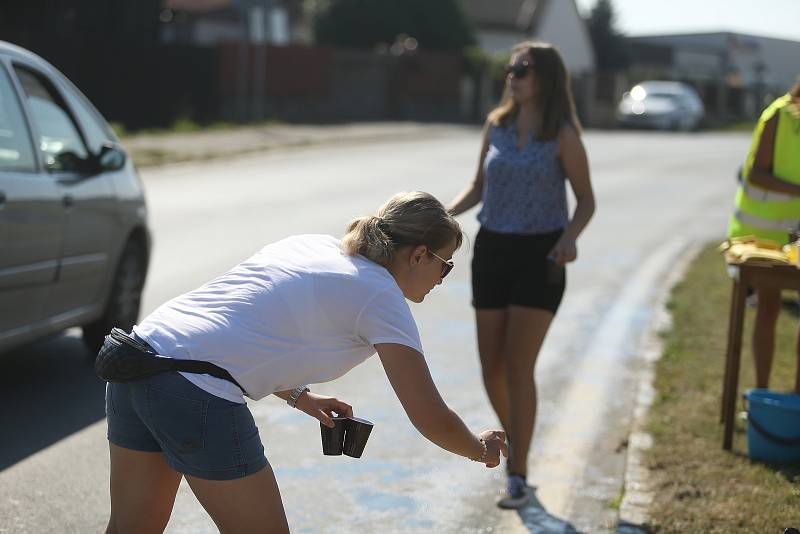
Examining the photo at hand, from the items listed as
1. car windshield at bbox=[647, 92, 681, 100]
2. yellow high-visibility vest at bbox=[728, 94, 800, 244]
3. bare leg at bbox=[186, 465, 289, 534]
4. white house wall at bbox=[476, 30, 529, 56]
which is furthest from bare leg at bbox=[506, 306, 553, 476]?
white house wall at bbox=[476, 30, 529, 56]

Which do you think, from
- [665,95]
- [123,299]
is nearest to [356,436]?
[123,299]

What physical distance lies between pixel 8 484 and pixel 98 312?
2.26 metres

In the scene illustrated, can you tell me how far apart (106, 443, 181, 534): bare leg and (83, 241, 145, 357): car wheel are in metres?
4.37

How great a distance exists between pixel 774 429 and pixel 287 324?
3.26m

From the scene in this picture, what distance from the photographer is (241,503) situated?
125 inches

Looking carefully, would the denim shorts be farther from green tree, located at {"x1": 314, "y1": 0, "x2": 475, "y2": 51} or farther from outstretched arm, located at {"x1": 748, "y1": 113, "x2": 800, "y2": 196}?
green tree, located at {"x1": 314, "y1": 0, "x2": 475, "y2": 51}

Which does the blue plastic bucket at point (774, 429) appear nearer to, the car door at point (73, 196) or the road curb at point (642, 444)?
the road curb at point (642, 444)

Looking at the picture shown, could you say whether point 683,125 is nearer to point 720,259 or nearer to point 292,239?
point 720,259

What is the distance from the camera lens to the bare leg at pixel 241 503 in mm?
3170

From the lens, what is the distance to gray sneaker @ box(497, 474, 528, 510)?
5344 mm

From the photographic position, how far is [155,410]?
3.15 metres

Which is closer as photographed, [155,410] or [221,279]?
[155,410]

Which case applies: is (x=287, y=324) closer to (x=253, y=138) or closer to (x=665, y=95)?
(x=253, y=138)

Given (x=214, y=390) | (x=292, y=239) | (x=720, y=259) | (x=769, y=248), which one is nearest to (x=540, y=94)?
(x=769, y=248)
